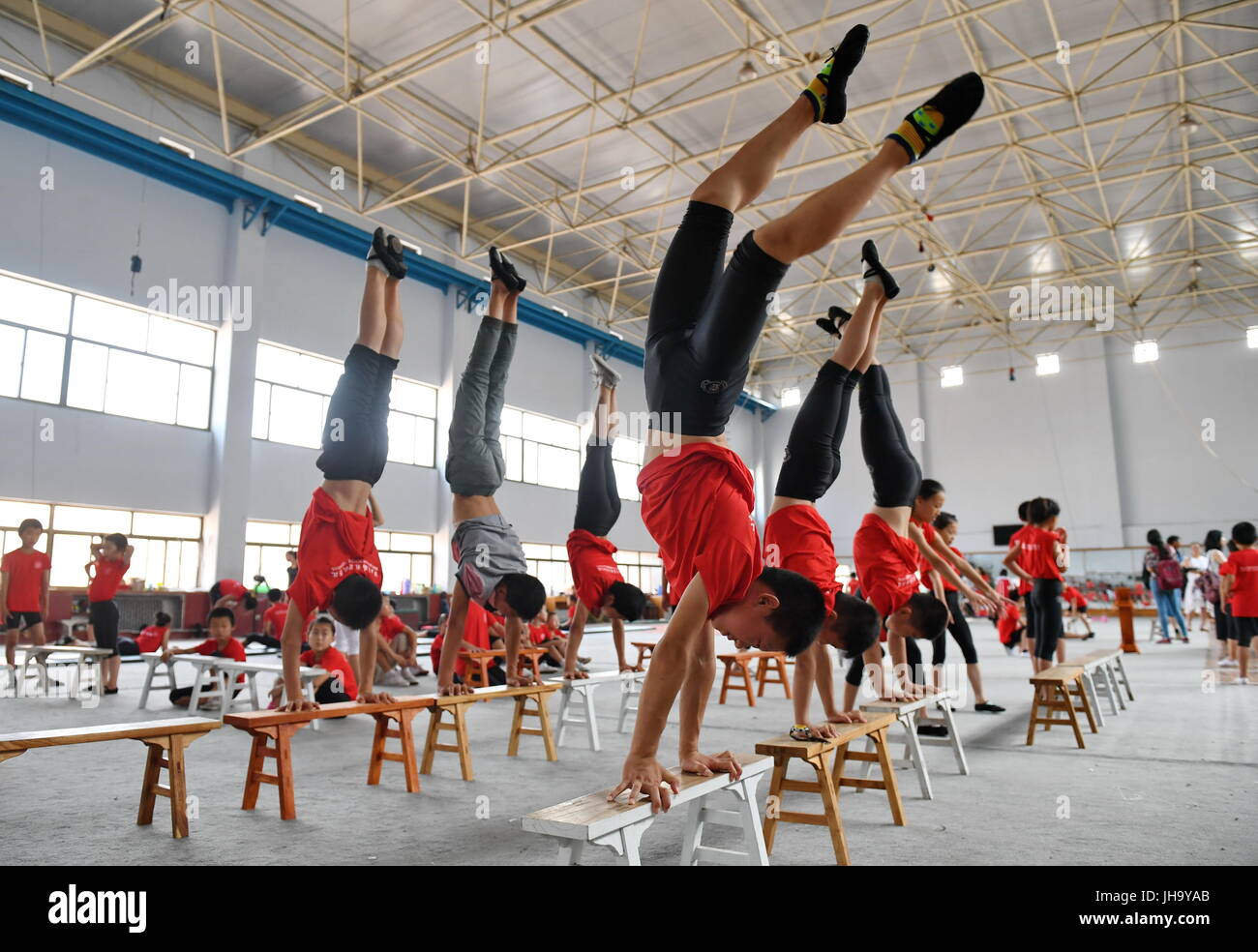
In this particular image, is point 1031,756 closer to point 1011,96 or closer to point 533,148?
point 1011,96

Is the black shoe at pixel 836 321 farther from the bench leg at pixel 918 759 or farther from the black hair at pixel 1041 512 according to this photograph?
the black hair at pixel 1041 512

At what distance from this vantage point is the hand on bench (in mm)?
1915

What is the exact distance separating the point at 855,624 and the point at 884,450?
149 cm

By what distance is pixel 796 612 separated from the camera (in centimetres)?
215

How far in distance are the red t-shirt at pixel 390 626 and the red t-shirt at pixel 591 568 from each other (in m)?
2.96

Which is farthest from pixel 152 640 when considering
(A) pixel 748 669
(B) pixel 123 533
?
(A) pixel 748 669

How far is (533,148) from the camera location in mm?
12547

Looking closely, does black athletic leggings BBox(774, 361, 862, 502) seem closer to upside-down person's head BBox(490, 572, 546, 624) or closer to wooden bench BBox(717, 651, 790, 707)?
upside-down person's head BBox(490, 572, 546, 624)

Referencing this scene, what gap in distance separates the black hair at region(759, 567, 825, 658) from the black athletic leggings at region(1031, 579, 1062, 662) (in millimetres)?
4625

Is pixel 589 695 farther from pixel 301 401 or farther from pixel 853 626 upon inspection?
pixel 301 401

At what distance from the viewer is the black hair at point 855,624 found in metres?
3.05

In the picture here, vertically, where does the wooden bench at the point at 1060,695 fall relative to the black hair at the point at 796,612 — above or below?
below

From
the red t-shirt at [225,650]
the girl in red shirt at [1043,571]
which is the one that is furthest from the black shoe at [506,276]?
the girl in red shirt at [1043,571]
